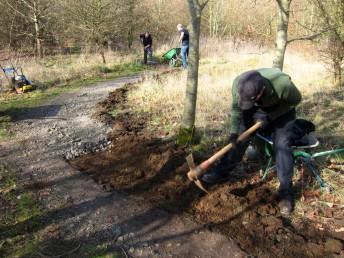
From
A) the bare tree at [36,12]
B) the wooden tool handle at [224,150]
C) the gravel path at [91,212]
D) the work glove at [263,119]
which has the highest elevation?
the bare tree at [36,12]

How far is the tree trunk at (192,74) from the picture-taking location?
5020 millimetres

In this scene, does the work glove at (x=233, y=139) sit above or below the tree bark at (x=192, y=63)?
below

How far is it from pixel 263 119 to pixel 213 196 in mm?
1088

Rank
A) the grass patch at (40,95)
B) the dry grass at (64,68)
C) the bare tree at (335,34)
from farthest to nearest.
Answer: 1. the dry grass at (64,68)
2. the bare tree at (335,34)
3. the grass patch at (40,95)

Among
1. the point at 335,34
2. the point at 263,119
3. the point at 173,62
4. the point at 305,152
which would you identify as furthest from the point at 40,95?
the point at 305,152

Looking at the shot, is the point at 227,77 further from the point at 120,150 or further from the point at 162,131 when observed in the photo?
the point at 120,150

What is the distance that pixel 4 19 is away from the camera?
19.2 m

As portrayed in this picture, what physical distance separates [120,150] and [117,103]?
143 inches

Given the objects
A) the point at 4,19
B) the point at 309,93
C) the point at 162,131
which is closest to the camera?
the point at 162,131

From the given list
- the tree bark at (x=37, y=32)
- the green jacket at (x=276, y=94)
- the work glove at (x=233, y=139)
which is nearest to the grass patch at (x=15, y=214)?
the work glove at (x=233, y=139)

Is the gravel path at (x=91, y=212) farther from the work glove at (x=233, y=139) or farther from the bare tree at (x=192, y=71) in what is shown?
the bare tree at (x=192, y=71)

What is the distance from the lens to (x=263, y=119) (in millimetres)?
3875

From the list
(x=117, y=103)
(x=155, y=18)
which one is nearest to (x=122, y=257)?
(x=117, y=103)

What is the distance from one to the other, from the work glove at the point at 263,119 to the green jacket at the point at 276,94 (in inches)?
2.0
